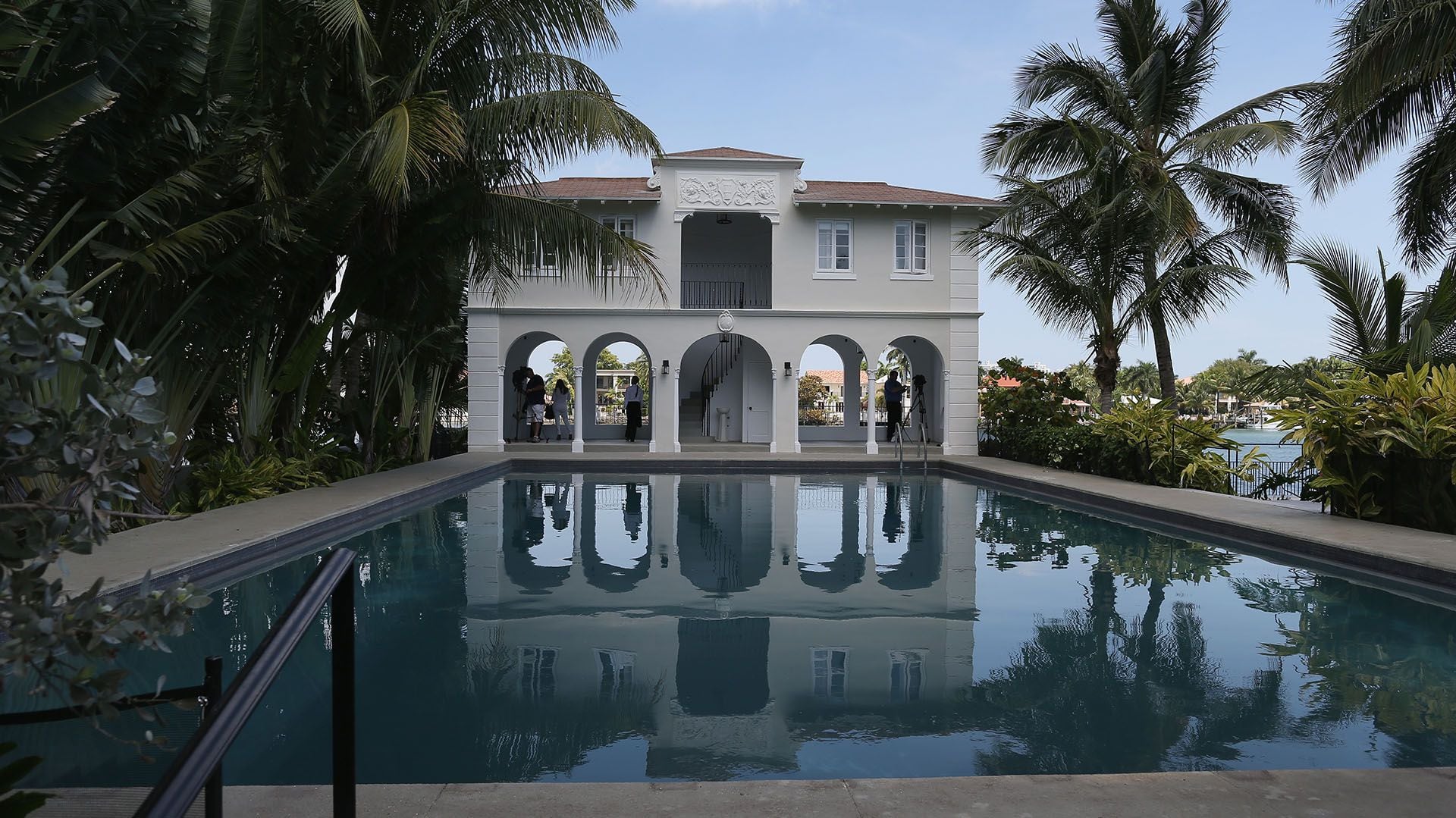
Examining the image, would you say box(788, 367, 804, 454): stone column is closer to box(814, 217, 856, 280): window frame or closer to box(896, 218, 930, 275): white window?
box(814, 217, 856, 280): window frame

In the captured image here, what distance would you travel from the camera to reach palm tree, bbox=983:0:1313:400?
1509cm

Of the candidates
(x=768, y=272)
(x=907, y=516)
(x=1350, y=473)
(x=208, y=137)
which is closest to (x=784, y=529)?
(x=907, y=516)

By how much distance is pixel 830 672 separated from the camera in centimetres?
490

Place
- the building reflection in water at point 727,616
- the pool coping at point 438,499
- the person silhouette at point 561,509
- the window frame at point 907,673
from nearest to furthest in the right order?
the building reflection in water at point 727,616 < the window frame at point 907,673 < the pool coping at point 438,499 < the person silhouette at point 561,509

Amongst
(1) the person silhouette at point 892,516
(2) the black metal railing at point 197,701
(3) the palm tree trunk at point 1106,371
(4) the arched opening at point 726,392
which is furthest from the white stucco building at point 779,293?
(2) the black metal railing at point 197,701

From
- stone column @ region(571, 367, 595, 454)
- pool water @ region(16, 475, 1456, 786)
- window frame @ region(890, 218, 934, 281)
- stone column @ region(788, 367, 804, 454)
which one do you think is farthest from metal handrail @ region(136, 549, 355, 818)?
window frame @ region(890, 218, 934, 281)

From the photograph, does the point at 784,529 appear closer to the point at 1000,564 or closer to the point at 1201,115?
the point at 1000,564

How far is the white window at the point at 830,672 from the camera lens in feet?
14.9

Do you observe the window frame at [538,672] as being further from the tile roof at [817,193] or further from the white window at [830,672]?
the tile roof at [817,193]

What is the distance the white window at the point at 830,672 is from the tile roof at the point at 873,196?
630 inches

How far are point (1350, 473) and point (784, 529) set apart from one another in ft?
18.8

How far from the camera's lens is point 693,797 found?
293cm

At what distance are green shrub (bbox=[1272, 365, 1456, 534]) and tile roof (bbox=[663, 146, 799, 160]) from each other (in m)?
12.6

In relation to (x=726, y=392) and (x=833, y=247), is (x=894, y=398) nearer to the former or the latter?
(x=833, y=247)
